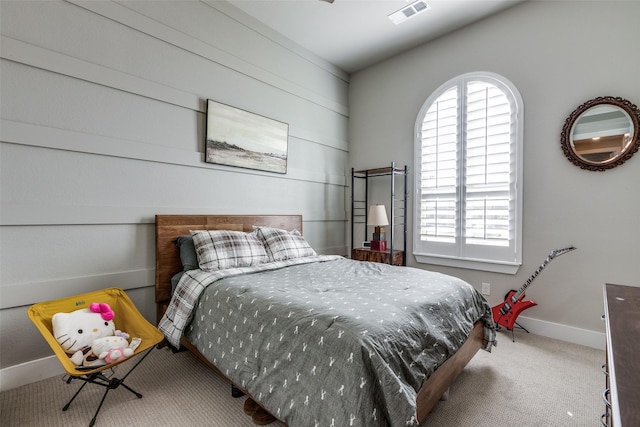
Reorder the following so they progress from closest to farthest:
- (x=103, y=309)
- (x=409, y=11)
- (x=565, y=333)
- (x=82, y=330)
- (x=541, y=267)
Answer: (x=82, y=330), (x=103, y=309), (x=541, y=267), (x=565, y=333), (x=409, y=11)

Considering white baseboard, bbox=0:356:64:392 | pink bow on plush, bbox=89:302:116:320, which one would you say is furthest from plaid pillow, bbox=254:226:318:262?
white baseboard, bbox=0:356:64:392

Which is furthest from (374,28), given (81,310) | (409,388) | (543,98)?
(81,310)

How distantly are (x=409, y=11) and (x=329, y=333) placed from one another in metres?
3.14

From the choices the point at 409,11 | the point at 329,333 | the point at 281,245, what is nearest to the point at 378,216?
the point at 281,245

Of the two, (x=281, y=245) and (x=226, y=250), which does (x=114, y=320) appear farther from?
(x=281, y=245)

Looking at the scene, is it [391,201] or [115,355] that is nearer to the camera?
[115,355]

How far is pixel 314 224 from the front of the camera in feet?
13.0

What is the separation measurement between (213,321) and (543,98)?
337 cm

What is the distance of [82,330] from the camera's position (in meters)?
1.80

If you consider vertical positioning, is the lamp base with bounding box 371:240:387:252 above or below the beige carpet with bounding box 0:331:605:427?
above

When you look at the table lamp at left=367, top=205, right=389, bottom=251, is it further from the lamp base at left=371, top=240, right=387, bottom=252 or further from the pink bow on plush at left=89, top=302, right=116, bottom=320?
the pink bow on plush at left=89, top=302, right=116, bottom=320

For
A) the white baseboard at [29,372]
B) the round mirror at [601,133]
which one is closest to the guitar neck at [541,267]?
the round mirror at [601,133]

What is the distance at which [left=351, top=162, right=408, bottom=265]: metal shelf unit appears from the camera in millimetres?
3635

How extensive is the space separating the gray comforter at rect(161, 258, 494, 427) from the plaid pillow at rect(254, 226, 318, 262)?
0.59 meters
